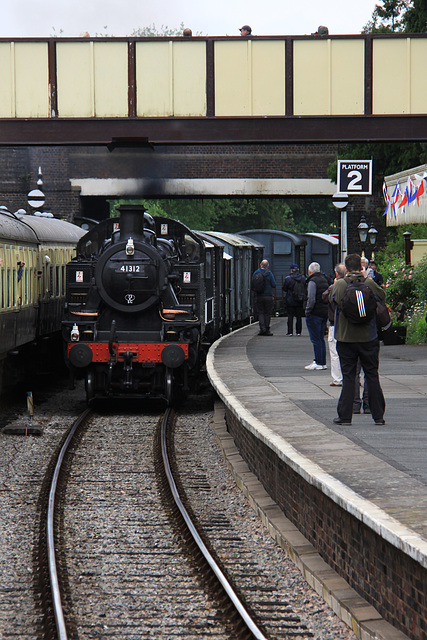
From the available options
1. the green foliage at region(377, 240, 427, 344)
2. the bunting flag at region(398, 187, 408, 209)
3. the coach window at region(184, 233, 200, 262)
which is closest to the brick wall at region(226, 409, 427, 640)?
the coach window at region(184, 233, 200, 262)

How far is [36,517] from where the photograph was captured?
9023mm

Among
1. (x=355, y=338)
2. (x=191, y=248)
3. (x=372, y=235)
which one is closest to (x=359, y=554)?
(x=355, y=338)

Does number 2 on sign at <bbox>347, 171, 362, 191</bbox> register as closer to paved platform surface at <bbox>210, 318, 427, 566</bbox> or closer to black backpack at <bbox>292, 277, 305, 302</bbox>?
paved platform surface at <bbox>210, 318, 427, 566</bbox>

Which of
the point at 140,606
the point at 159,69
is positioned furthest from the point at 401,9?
the point at 140,606

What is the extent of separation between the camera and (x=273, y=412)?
1073 cm

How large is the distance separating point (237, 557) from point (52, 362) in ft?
48.4

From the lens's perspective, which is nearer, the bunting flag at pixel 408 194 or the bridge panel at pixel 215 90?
the bridge panel at pixel 215 90

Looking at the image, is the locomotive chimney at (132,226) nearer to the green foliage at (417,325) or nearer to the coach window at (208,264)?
the coach window at (208,264)

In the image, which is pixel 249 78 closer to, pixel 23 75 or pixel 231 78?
pixel 231 78

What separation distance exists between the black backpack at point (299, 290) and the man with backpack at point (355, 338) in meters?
11.3

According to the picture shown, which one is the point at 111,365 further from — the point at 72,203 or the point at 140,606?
the point at 72,203

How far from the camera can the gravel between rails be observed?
245 inches

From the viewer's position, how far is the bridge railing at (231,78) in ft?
55.8

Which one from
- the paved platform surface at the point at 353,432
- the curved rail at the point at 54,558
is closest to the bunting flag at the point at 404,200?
the paved platform surface at the point at 353,432
